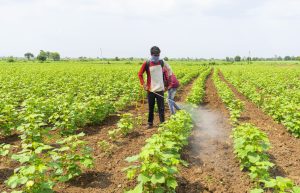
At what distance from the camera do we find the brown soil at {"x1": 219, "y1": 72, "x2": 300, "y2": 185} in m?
5.81

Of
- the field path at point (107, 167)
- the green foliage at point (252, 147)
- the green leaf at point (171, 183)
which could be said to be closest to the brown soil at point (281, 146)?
the green foliage at point (252, 147)

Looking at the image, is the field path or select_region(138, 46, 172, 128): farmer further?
select_region(138, 46, 172, 128): farmer

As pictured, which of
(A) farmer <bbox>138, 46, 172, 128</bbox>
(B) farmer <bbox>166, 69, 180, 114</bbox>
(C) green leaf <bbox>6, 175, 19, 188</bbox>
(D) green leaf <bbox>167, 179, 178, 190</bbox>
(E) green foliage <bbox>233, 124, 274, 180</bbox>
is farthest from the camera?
Answer: (B) farmer <bbox>166, 69, 180, 114</bbox>

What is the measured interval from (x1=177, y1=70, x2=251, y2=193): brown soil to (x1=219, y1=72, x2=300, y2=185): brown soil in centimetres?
85

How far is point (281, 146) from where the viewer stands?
7.28 metres

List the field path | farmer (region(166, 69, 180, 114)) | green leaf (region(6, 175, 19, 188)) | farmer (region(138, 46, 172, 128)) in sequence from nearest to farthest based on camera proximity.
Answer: green leaf (region(6, 175, 19, 188)), the field path, farmer (region(138, 46, 172, 128)), farmer (region(166, 69, 180, 114))

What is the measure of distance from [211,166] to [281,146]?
2.28 m

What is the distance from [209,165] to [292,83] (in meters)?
16.5

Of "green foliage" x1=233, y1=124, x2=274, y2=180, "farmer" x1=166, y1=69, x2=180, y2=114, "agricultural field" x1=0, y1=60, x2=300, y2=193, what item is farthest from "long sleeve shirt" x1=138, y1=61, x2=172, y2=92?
"green foliage" x1=233, y1=124, x2=274, y2=180

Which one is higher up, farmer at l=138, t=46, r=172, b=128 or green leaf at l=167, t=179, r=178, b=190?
farmer at l=138, t=46, r=172, b=128

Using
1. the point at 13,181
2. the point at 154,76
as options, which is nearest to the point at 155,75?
the point at 154,76

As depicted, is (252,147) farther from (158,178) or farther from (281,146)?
(281,146)

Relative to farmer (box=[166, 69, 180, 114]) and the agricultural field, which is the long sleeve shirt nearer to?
farmer (box=[166, 69, 180, 114])

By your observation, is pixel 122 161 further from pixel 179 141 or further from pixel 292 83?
pixel 292 83
